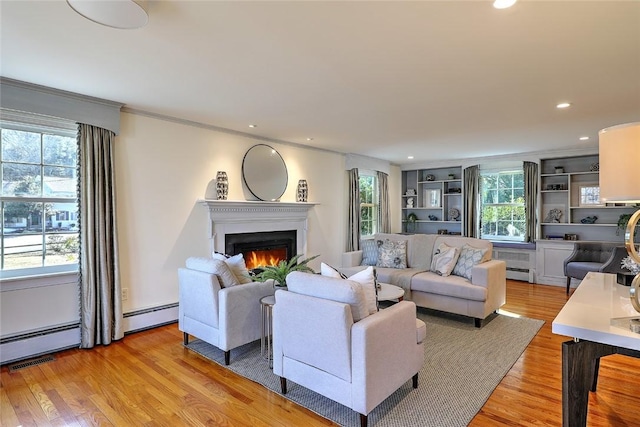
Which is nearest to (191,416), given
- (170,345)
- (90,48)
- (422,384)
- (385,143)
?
(170,345)

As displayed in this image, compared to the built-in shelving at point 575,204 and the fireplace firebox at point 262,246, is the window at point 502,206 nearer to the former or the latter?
the built-in shelving at point 575,204

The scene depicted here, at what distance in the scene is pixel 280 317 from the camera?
2.44 metres

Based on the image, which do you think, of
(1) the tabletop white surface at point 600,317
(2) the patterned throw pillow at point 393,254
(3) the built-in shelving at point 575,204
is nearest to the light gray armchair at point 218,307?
(2) the patterned throw pillow at point 393,254

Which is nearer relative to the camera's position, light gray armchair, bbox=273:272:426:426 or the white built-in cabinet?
light gray armchair, bbox=273:272:426:426

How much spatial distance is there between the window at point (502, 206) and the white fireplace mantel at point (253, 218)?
12.9 ft

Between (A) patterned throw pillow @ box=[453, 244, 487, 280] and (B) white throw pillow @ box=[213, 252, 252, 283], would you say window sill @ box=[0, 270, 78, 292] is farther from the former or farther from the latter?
(A) patterned throw pillow @ box=[453, 244, 487, 280]

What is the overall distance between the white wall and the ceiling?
322 millimetres

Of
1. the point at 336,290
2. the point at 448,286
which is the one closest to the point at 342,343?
the point at 336,290

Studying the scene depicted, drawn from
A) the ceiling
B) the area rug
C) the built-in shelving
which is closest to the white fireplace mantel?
the ceiling

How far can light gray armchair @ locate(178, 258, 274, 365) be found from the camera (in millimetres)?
2908

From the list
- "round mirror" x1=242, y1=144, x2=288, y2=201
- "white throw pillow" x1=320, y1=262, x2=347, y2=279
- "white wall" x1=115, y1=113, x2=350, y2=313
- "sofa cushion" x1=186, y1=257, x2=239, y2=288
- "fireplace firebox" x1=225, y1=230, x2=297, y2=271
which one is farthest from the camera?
"round mirror" x1=242, y1=144, x2=288, y2=201

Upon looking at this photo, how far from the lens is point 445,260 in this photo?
171 inches

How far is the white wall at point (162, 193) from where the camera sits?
11.9 feet

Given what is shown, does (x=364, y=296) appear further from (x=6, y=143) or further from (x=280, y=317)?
(x=6, y=143)
